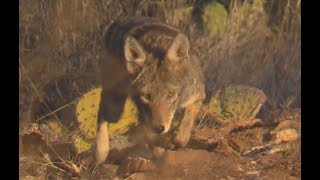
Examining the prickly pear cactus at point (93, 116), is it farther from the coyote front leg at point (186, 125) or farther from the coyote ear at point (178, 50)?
the coyote ear at point (178, 50)

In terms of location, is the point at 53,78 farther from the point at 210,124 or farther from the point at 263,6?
the point at 263,6

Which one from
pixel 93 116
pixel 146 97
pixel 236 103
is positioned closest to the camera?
pixel 146 97

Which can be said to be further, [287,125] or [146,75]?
[287,125]

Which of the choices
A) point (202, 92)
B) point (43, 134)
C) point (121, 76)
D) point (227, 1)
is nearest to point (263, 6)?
point (227, 1)

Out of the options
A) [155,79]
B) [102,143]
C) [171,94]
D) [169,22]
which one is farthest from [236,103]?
[102,143]

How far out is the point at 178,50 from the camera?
14.9ft

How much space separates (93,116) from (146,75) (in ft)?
1.56

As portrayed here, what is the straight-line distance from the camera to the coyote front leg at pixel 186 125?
4.59 metres

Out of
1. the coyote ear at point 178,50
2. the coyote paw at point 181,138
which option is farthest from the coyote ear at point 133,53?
the coyote paw at point 181,138

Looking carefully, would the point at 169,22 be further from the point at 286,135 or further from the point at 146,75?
the point at 286,135

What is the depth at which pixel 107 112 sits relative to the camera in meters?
4.56

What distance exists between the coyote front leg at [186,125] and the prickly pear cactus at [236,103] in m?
0.10

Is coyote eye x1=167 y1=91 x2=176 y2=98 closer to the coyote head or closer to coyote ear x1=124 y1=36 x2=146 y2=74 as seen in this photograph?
the coyote head

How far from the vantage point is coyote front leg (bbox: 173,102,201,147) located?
4594 millimetres
